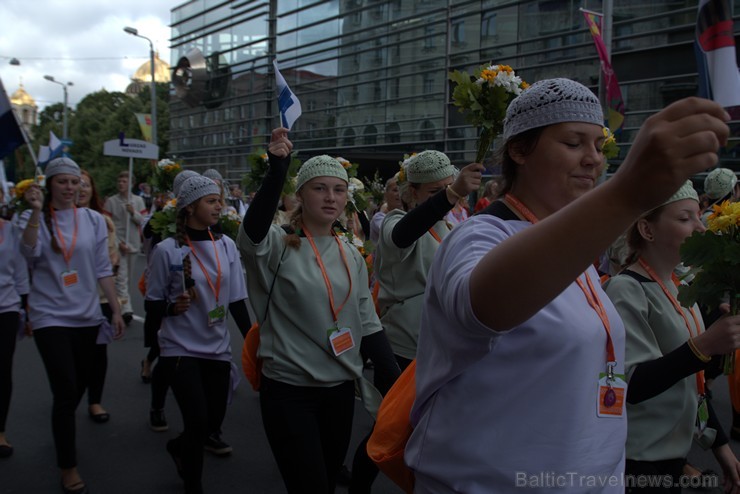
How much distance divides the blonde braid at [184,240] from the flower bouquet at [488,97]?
2267mm

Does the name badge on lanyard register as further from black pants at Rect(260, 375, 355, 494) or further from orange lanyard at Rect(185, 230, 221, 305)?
black pants at Rect(260, 375, 355, 494)

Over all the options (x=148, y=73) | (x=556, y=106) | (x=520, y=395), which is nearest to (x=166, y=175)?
(x=556, y=106)

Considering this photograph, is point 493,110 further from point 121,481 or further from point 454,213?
point 121,481

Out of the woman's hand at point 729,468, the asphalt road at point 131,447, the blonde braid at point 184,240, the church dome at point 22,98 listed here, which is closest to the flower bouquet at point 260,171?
the blonde braid at point 184,240

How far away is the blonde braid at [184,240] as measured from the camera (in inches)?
179

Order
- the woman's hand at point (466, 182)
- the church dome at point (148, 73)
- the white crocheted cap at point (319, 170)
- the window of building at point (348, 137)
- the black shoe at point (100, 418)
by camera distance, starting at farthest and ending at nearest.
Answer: the church dome at point (148, 73), the window of building at point (348, 137), the black shoe at point (100, 418), the white crocheted cap at point (319, 170), the woman's hand at point (466, 182)

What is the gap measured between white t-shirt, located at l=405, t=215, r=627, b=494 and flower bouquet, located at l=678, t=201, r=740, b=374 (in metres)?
1.20

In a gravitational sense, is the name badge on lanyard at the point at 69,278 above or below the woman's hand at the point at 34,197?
below

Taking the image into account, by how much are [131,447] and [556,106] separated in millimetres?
4795

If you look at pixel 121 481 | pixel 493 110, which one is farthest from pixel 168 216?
pixel 493 110

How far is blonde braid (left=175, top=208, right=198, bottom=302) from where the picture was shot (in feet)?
14.9

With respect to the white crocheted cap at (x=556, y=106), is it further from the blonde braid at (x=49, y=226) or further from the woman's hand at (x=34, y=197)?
the blonde braid at (x=49, y=226)

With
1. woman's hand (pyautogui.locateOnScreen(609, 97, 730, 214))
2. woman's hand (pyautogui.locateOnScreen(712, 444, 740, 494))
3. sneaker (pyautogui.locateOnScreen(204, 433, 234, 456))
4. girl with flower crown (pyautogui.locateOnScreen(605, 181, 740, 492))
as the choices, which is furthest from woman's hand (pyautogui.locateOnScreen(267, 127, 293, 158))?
sneaker (pyautogui.locateOnScreen(204, 433, 234, 456))

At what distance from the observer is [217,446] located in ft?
17.1
